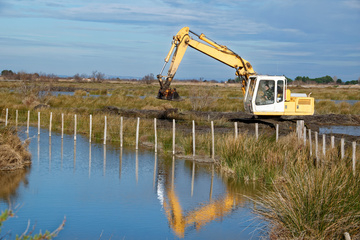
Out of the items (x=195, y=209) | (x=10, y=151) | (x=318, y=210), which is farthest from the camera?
(x=10, y=151)

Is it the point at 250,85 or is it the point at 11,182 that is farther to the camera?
the point at 250,85

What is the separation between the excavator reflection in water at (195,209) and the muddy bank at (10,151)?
5.15 m

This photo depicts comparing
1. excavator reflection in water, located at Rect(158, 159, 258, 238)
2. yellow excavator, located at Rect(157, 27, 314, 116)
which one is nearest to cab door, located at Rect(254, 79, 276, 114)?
yellow excavator, located at Rect(157, 27, 314, 116)

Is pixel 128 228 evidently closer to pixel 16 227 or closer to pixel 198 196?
pixel 16 227

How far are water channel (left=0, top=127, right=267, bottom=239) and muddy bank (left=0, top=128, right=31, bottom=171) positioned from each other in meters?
0.39

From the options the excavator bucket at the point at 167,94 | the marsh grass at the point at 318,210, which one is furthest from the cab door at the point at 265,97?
the marsh grass at the point at 318,210

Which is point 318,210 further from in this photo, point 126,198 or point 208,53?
point 208,53

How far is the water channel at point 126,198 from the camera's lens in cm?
1193

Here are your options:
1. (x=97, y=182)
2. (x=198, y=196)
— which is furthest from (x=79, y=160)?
(x=198, y=196)

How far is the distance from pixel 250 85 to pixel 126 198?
13546mm

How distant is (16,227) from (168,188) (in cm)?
567

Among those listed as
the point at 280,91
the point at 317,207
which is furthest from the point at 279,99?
the point at 317,207

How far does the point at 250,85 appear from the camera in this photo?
1056 inches

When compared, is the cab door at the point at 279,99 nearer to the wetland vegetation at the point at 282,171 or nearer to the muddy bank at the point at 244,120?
the muddy bank at the point at 244,120
